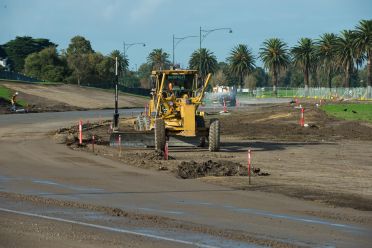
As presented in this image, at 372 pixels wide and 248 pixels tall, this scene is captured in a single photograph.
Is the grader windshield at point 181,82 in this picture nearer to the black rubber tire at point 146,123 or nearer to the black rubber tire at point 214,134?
the black rubber tire at point 214,134

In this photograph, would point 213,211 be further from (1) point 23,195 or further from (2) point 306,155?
(2) point 306,155

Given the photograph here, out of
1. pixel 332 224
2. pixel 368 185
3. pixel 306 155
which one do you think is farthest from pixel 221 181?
pixel 306 155

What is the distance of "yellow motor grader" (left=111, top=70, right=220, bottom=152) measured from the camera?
25312mm

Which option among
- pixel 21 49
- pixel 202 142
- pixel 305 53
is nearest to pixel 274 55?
pixel 305 53

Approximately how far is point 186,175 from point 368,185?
4.62m

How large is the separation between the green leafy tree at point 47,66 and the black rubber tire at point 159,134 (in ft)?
326

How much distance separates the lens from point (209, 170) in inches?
755

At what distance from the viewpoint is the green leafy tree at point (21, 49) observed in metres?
152

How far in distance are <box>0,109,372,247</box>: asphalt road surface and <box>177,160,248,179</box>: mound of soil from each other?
61cm

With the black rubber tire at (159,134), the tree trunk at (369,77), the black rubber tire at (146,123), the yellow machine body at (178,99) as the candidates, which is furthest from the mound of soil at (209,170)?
the tree trunk at (369,77)

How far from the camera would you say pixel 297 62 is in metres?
128

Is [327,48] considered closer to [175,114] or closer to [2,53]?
[2,53]

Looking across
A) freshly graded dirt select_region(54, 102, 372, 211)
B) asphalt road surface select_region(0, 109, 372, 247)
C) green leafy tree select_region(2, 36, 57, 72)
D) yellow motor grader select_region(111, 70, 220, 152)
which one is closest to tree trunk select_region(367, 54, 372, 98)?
freshly graded dirt select_region(54, 102, 372, 211)

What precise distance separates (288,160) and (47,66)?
10477cm
